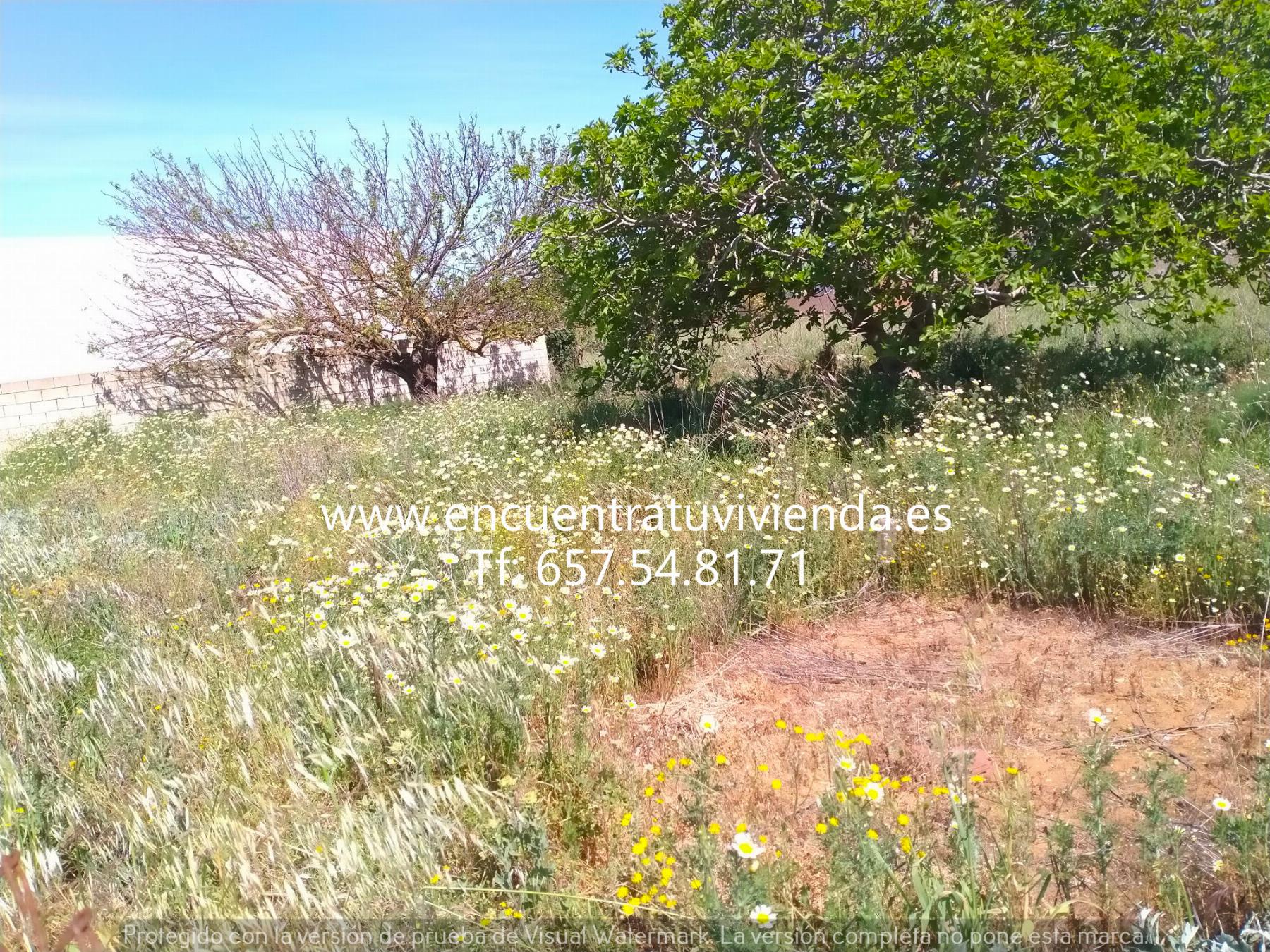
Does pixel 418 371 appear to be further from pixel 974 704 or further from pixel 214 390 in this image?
pixel 974 704

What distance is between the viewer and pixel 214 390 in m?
14.4

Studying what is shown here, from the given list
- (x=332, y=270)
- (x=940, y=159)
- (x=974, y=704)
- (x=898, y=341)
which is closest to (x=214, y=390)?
(x=332, y=270)

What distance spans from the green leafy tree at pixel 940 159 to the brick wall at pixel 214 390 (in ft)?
25.8

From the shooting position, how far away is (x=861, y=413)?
6.78 m

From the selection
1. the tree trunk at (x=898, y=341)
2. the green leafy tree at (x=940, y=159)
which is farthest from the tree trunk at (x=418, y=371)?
the tree trunk at (x=898, y=341)

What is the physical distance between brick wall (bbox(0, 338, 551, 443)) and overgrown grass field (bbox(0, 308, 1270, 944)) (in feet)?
24.4

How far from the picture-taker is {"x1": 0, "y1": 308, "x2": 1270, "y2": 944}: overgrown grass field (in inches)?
86.4

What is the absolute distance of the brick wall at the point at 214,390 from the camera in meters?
13.3

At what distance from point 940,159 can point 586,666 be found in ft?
16.2

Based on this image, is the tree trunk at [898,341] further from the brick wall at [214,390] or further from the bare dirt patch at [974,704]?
the brick wall at [214,390]

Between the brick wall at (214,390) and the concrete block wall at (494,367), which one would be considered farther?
the concrete block wall at (494,367)

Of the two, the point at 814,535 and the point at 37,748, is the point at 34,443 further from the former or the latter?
the point at 814,535

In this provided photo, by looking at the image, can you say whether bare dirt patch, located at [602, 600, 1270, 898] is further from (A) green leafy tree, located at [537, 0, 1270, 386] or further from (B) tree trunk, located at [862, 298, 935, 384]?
(B) tree trunk, located at [862, 298, 935, 384]

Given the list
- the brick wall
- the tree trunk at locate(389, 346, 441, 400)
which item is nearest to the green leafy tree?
the brick wall
